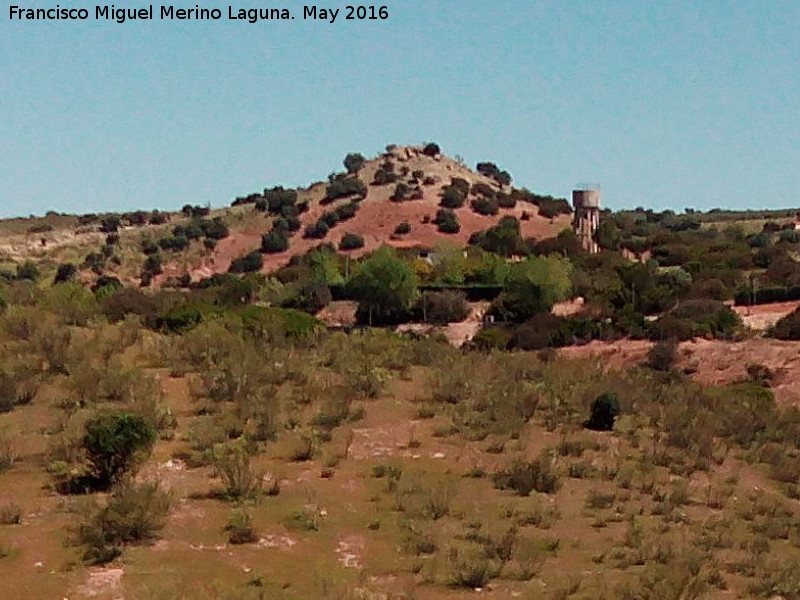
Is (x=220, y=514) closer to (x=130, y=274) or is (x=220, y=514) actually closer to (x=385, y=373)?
(x=385, y=373)

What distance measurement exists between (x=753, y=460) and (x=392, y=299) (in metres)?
40.6

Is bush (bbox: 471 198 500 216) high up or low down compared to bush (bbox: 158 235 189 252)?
up

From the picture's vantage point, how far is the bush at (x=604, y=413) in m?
21.3

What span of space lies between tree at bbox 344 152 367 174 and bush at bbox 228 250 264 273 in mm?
28983

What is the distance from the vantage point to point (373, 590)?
1184 cm

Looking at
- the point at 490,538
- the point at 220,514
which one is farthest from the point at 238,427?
the point at 490,538

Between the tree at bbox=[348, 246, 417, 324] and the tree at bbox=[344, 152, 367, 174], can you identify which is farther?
the tree at bbox=[344, 152, 367, 174]

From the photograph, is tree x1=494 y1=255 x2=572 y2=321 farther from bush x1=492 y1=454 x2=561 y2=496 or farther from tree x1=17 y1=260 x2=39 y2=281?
bush x1=492 y1=454 x2=561 y2=496

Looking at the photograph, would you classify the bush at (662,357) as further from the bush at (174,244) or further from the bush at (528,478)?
the bush at (174,244)

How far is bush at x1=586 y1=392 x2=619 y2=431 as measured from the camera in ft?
69.9

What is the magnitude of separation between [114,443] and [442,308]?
46994 mm

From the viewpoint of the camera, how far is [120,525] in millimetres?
12922

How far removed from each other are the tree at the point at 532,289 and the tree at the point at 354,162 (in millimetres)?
53249

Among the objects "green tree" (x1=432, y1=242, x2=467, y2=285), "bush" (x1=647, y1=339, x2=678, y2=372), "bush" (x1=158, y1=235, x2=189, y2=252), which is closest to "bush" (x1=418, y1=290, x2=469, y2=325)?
"green tree" (x1=432, y1=242, x2=467, y2=285)
